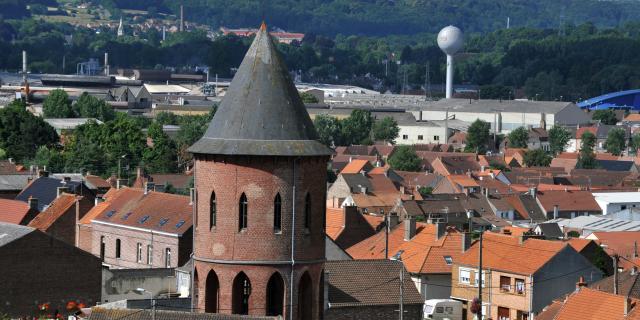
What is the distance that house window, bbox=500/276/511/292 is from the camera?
5775cm

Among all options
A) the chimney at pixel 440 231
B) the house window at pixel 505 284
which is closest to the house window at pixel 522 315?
the house window at pixel 505 284

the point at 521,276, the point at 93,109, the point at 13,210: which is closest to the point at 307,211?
the point at 521,276

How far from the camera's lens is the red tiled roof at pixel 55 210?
64.8m

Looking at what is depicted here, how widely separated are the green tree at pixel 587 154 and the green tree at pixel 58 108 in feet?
130

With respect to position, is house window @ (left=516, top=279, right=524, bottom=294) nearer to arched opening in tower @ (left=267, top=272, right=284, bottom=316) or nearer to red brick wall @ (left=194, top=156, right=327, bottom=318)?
red brick wall @ (left=194, top=156, right=327, bottom=318)

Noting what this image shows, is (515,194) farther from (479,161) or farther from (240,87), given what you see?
(240,87)

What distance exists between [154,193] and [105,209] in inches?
76.0


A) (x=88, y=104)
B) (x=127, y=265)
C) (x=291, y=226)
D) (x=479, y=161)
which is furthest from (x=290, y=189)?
(x=88, y=104)

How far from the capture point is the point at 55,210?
2635 inches

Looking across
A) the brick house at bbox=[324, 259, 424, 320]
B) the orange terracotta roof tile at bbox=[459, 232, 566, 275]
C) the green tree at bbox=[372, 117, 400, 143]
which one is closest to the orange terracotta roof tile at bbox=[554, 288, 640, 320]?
the brick house at bbox=[324, 259, 424, 320]

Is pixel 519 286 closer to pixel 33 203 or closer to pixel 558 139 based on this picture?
pixel 33 203

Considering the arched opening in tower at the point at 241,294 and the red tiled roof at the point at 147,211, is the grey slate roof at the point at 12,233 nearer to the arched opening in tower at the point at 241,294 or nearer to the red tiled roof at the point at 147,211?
the red tiled roof at the point at 147,211

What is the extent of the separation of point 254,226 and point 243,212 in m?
0.29

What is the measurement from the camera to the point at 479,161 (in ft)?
429
